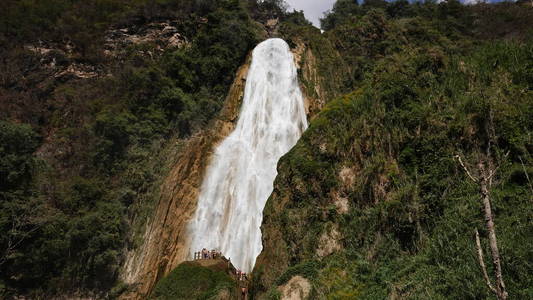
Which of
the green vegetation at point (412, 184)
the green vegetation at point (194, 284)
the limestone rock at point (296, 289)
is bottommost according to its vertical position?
the green vegetation at point (194, 284)

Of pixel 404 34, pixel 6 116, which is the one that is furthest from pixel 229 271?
pixel 6 116

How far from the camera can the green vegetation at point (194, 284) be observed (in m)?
11.8

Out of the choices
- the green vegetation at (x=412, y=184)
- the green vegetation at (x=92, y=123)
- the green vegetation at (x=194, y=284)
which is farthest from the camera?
the green vegetation at (x=92, y=123)

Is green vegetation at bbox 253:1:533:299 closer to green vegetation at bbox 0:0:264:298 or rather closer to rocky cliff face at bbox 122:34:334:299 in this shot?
rocky cliff face at bbox 122:34:334:299

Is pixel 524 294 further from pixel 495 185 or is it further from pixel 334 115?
pixel 334 115

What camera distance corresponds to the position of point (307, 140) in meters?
13.5

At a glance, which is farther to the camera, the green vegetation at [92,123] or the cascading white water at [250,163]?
the green vegetation at [92,123]

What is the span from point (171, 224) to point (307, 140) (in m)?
10.5

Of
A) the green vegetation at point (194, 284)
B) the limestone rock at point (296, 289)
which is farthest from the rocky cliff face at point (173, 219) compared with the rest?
the limestone rock at point (296, 289)

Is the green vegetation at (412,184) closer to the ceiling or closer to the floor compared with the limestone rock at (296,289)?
closer to the ceiling

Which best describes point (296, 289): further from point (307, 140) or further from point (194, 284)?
point (307, 140)

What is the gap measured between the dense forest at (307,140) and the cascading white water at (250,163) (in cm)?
427

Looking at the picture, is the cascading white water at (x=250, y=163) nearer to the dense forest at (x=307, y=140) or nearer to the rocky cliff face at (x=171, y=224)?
the rocky cliff face at (x=171, y=224)

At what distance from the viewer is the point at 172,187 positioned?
21453 mm
